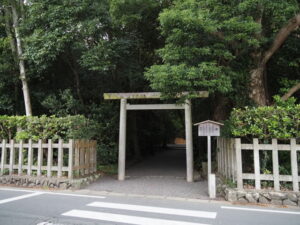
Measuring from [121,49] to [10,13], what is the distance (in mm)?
6210

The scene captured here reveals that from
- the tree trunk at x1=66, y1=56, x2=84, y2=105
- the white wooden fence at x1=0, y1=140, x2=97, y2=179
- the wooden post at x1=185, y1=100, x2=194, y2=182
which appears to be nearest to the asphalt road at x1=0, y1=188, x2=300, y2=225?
the white wooden fence at x1=0, y1=140, x2=97, y2=179

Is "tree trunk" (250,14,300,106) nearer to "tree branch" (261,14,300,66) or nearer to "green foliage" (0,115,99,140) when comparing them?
"tree branch" (261,14,300,66)

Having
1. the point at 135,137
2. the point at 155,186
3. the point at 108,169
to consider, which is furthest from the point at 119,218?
the point at 135,137

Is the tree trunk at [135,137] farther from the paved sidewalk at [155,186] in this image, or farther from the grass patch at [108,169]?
the paved sidewalk at [155,186]

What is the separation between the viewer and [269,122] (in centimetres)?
613

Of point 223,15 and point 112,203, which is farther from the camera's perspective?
point 223,15

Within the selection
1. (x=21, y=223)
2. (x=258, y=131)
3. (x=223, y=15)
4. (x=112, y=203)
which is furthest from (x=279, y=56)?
(x=21, y=223)

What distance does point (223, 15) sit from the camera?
660 cm

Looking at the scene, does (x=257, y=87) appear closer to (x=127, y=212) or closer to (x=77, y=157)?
(x=127, y=212)

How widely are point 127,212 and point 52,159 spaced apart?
14.8ft

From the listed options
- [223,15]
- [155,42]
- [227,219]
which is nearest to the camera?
[227,219]

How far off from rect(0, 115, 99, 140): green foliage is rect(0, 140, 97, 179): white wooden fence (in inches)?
11.2

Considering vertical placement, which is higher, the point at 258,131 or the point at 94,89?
the point at 94,89

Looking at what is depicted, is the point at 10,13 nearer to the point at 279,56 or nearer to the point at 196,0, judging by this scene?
the point at 196,0
